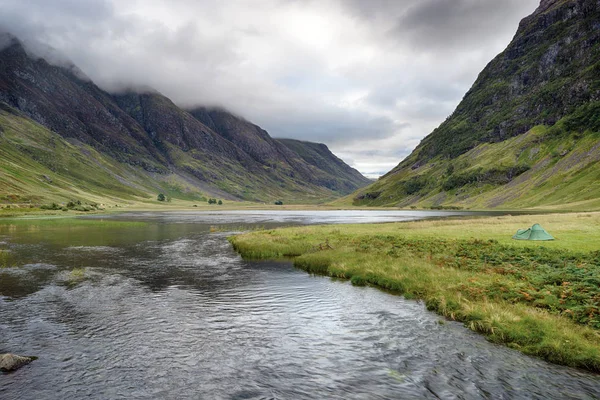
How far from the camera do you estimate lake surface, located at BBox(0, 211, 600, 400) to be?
1433 cm

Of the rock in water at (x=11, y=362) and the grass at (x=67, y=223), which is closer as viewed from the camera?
the rock in water at (x=11, y=362)

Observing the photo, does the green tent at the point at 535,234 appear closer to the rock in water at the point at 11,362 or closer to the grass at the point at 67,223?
the rock in water at the point at 11,362


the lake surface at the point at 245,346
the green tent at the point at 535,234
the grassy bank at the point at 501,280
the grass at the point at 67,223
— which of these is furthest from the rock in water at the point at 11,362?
the grass at the point at 67,223

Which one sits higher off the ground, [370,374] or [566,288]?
[566,288]

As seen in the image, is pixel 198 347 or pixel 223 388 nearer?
pixel 223 388

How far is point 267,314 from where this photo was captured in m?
23.9

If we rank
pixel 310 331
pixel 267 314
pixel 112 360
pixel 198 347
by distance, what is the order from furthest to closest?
1. pixel 267 314
2. pixel 310 331
3. pixel 198 347
4. pixel 112 360

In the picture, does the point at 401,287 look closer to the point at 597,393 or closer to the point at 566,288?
the point at 566,288

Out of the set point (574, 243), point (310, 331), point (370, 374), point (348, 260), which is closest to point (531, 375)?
point (370, 374)

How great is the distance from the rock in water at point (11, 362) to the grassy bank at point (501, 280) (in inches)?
885

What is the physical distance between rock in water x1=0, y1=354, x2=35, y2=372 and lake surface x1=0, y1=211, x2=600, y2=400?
525 mm

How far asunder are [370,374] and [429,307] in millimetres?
10037

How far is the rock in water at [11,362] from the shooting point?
51.2ft

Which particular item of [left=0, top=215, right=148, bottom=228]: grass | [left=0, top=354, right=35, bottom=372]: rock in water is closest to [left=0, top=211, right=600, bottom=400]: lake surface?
[left=0, top=354, right=35, bottom=372]: rock in water
